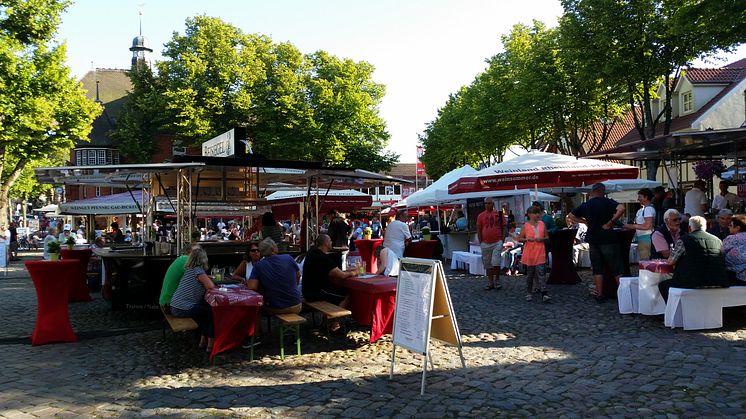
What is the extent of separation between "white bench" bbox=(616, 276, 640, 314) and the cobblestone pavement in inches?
6.9

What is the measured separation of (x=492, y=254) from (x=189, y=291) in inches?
253

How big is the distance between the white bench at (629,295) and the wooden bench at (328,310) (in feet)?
13.2

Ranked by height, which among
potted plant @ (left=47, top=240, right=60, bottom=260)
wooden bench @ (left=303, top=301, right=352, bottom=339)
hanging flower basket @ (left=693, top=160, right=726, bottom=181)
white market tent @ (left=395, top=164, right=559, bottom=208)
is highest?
hanging flower basket @ (left=693, top=160, right=726, bottom=181)

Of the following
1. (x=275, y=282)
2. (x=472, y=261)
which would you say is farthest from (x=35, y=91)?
(x=275, y=282)

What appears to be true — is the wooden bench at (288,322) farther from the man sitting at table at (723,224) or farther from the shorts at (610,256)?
the man sitting at table at (723,224)

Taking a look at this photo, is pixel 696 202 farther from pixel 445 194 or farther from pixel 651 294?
pixel 445 194

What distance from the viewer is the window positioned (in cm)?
3354

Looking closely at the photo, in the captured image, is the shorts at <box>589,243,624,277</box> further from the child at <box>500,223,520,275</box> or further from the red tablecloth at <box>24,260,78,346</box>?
the red tablecloth at <box>24,260,78,346</box>

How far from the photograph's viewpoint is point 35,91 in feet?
84.1

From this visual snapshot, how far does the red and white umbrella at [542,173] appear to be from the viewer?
39.2 feet

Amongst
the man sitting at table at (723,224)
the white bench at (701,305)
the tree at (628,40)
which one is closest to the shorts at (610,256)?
the man sitting at table at (723,224)

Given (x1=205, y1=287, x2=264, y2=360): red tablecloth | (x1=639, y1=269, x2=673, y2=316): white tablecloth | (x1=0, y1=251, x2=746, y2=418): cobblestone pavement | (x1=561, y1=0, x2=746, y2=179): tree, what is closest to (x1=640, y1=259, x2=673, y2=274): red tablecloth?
(x1=639, y1=269, x2=673, y2=316): white tablecloth

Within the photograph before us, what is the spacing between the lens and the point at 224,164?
905cm

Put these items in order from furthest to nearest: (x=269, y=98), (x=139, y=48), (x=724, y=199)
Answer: (x=139, y=48), (x=269, y=98), (x=724, y=199)
